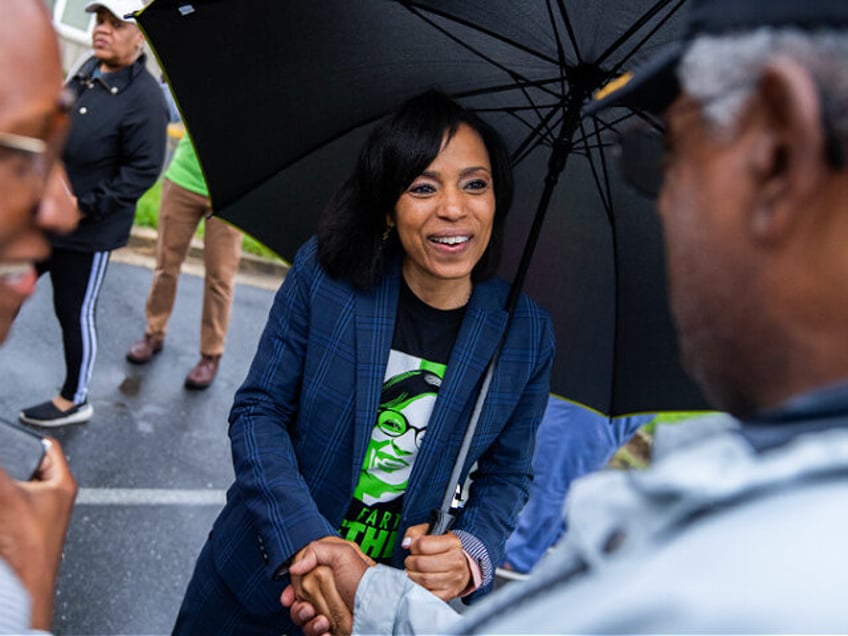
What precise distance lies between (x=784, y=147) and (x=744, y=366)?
0.73ft

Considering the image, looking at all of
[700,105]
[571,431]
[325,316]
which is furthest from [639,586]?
[571,431]

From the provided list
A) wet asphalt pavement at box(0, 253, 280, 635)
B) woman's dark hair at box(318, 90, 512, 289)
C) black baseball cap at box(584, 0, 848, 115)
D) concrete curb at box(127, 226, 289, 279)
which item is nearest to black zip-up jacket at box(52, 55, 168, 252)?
wet asphalt pavement at box(0, 253, 280, 635)

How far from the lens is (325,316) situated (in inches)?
82.3

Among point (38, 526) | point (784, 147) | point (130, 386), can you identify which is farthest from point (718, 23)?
point (130, 386)

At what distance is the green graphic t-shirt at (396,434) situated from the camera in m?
2.08

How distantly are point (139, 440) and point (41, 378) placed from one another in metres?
0.72

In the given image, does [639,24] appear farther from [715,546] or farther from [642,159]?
[715,546]

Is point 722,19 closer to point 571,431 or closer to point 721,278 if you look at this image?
point 721,278

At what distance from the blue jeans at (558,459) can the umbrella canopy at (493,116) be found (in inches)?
42.8

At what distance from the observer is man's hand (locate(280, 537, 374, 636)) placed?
179 centimetres

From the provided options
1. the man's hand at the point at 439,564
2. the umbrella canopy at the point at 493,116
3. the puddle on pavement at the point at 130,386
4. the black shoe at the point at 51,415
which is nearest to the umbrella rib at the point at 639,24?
A: the umbrella canopy at the point at 493,116

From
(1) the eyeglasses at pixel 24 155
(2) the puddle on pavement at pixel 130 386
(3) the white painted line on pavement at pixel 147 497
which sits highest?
(1) the eyeglasses at pixel 24 155

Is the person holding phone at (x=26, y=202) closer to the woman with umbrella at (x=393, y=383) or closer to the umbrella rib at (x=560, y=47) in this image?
the woman with umbrella at (x=393, y=383)

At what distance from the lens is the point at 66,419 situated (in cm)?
408
